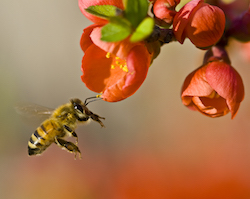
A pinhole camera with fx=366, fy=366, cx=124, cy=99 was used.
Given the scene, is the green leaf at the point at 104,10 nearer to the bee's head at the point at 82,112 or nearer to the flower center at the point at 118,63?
the flower center at the point at 118,63

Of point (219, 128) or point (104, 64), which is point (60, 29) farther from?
point (104, 64)

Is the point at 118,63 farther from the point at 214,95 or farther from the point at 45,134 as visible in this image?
the point at 45,134

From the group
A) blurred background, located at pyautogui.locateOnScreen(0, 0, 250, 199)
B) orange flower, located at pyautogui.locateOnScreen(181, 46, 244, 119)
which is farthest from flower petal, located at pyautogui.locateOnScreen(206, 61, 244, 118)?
blurred background, located at pyautogui.locateOnScreen(0, 0, 250, 199)

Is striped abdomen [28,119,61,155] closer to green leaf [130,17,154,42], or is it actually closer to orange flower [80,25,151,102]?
orange flower [80,25,151,102]

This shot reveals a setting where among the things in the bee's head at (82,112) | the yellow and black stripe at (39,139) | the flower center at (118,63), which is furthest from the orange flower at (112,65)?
the yellow and black stripe at (39,139)

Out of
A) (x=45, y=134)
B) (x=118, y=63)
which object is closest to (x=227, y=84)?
(x=118, y=63)
